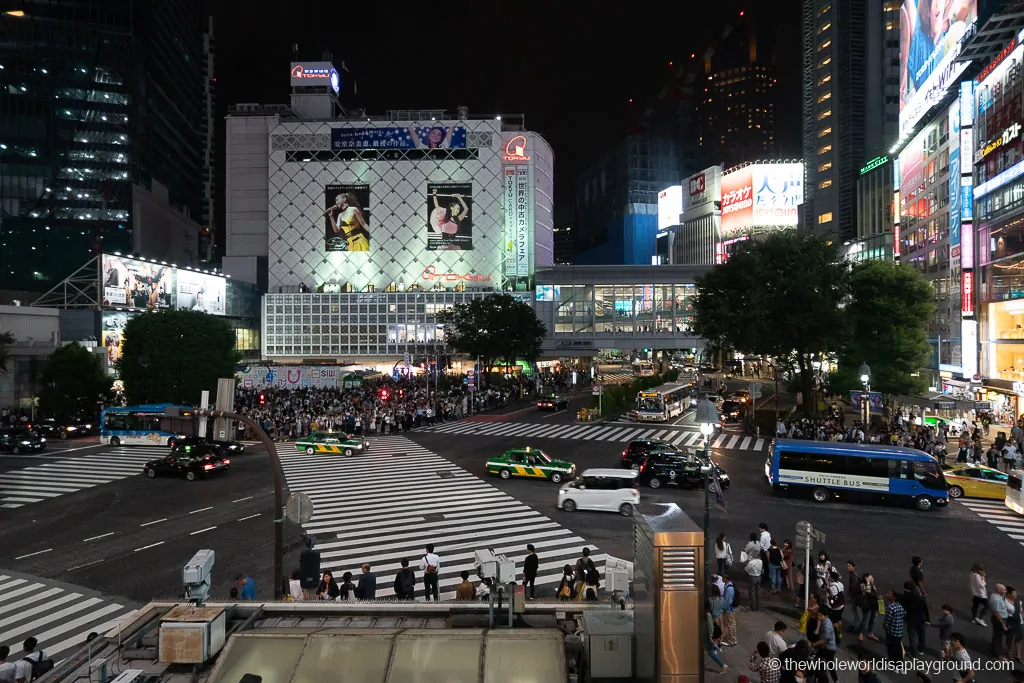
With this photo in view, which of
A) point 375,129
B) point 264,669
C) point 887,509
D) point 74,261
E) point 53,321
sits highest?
point 375,129

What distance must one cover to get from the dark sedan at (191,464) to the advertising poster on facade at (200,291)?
4091 centimetres

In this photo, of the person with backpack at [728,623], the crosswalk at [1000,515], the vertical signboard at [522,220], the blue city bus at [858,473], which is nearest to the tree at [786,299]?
the crosswalk at [1000,515]

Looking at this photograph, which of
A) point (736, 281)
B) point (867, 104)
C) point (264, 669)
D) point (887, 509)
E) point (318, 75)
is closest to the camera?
point (264, 669)

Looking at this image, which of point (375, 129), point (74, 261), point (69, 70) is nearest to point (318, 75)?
point (375, 129)

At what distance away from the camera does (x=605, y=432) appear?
38.1 m

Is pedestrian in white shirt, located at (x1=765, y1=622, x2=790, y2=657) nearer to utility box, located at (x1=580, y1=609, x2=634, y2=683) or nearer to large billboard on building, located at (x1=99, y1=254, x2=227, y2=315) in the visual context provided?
utility box, located at (x1=580, y1=609, x2=634, y2=683)

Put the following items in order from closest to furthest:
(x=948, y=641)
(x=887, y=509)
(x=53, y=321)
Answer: (x=948, y=641) < (x=887, y=509) < (x=53, y=321)

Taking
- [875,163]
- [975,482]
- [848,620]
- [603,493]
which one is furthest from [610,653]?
[875,163]

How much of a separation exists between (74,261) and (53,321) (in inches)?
1158

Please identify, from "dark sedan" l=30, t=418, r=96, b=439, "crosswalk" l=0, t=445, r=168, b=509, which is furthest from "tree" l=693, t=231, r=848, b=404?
"dark sedan" l=30, t=418, r=96, b=439

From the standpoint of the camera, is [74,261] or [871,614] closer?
[871,614]

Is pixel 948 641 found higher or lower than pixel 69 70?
lower

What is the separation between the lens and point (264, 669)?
572cm

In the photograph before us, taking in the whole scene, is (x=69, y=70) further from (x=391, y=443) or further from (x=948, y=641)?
A: (x=948, y=641)
